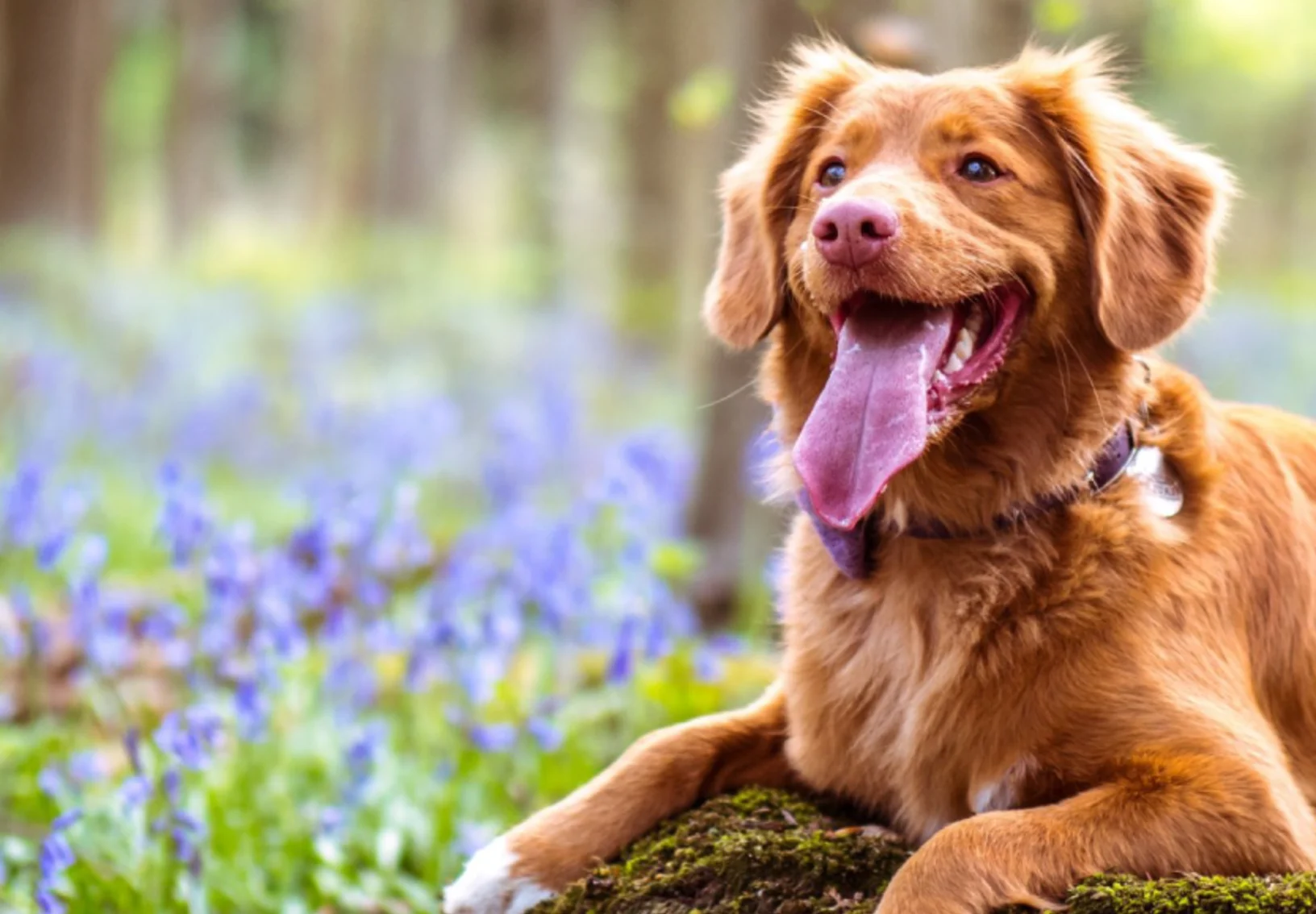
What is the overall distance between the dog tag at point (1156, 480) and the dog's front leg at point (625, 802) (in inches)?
38.3

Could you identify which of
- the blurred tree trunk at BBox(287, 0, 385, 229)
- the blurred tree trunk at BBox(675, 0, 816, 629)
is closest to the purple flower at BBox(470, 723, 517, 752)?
the blurred tree trunk at BBox(675, 0, 816, 629)

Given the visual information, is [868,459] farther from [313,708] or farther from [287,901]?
[313,708]

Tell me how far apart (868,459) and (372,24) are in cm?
2439

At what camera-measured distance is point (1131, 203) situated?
3.22 metres

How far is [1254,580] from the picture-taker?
3148 mm

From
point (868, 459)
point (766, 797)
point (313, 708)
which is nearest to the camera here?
point (868, 459)

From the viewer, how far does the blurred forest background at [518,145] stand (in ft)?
23.0

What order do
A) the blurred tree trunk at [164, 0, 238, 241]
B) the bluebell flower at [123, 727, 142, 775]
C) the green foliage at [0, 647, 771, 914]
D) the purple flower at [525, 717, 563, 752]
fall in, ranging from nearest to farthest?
the bluebell flower at [123, 727, 142, 775] → the green foliage at [0, 647, 771, 914] → the purple flower at [525, 717, 563, 752] → the blurred tree trunk at [164, 0, 238, 241]

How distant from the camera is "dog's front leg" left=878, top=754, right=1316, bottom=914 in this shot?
8.70 feet

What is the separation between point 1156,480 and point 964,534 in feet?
1.34

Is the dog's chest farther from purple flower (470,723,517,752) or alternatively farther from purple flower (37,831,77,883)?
purple flower (37,831,77,883)

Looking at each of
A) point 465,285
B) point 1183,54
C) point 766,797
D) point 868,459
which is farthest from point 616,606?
point 1183,54

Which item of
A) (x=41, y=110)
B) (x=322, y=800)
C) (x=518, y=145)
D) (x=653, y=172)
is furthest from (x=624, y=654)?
(x=518, y=145)

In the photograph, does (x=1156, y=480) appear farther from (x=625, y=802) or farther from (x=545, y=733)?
(x=545, y=733)
